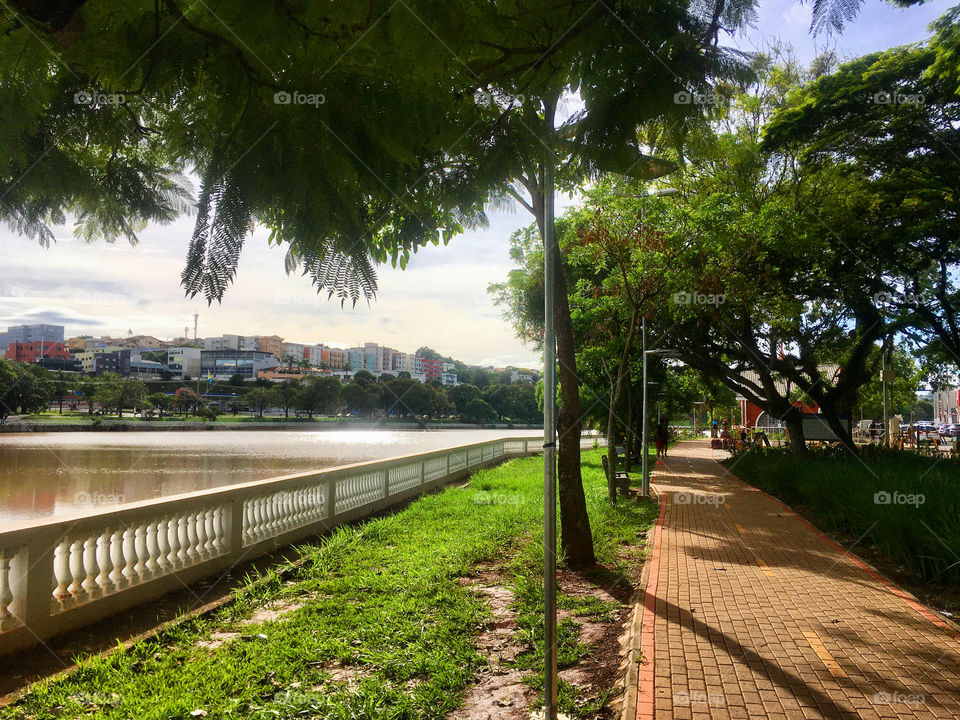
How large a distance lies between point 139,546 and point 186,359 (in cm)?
374

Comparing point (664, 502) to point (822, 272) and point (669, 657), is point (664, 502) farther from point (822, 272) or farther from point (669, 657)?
point (669, 657)

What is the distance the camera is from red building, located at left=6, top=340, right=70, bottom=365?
2.52m

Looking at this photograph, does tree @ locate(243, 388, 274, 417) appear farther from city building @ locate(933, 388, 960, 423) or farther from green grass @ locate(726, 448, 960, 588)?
city building @ locate(933, 388, 960, 423)

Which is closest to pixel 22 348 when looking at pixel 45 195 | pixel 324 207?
pixel 45 195

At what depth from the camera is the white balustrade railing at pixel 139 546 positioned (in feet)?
15.0

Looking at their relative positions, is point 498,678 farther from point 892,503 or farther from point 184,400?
point 184,400

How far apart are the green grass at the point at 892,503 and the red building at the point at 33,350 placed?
796 centimetres

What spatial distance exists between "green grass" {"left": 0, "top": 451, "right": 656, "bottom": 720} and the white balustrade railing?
634 millimetres

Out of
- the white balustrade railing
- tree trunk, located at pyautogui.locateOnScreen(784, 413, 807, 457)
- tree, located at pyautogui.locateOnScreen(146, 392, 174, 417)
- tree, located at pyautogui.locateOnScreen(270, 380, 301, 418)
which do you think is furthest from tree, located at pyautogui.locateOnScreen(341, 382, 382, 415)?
the white balustrade railing

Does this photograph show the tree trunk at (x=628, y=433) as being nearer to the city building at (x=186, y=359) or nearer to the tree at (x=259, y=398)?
the city building at (x=186, y=359)

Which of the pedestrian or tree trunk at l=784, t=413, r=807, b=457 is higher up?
tree trunk at l=784, t=413, r=807, b=457

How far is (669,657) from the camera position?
4402mm

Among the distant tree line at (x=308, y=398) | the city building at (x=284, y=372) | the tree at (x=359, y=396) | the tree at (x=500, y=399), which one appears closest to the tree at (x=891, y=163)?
the city building at (x=284, y=372)

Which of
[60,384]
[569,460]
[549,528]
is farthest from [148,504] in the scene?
[569,460]
